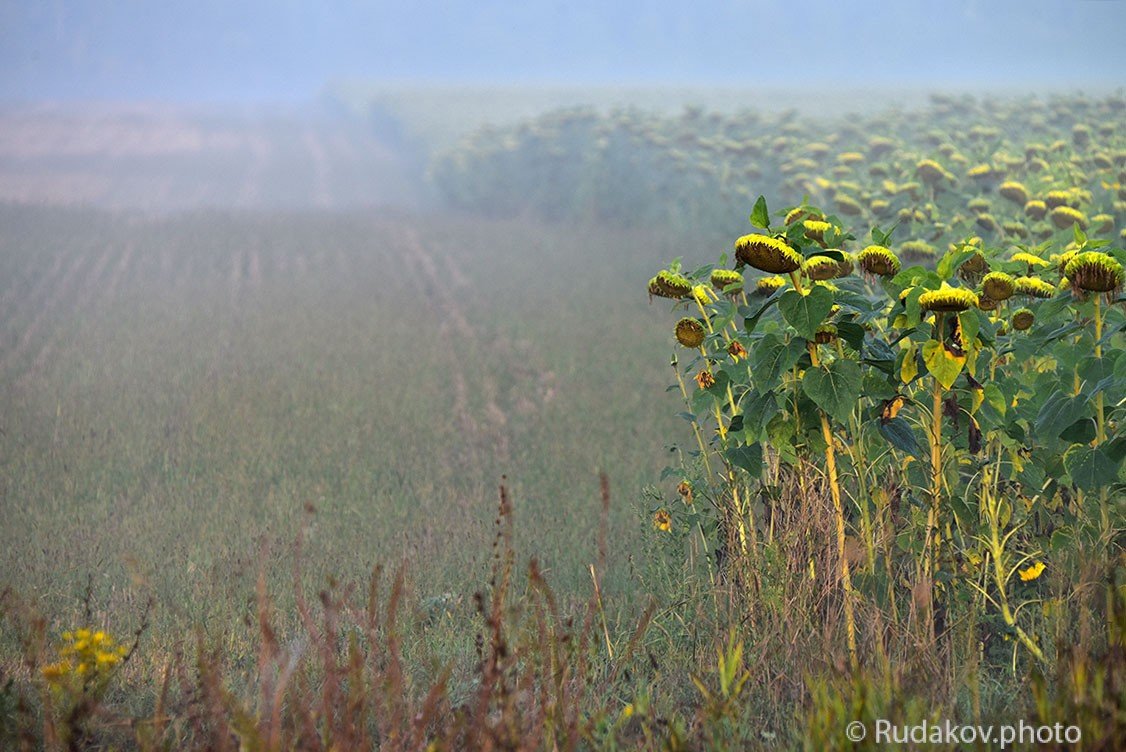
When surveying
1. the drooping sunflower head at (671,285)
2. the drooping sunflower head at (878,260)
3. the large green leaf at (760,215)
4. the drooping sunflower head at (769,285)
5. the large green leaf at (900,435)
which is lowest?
the large green leaf at (900,435)

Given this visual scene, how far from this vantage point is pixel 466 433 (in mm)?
7395

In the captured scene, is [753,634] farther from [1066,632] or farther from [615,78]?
[615,78]

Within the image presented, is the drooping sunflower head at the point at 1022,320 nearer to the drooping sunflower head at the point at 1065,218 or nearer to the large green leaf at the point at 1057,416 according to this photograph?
the large green leaf at the point at 1057,416

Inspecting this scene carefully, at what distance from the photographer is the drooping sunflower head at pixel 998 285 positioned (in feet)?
10.4

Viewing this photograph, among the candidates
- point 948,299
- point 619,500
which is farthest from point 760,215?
point 619,500

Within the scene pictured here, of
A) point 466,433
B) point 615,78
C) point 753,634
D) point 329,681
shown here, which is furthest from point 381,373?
point 615,78

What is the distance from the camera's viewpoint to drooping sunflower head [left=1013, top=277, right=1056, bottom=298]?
3.40m

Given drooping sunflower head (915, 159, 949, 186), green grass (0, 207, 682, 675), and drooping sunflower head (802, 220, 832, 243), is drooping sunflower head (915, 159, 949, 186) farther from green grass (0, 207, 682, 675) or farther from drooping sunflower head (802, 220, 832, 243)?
drooping sunflower head (802, 220, 832, 243)

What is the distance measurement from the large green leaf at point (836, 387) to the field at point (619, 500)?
11mm

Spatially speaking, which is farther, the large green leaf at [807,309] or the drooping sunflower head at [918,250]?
the drooping sunflower head at [918,250]

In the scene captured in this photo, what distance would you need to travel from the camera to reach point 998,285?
10.5ft

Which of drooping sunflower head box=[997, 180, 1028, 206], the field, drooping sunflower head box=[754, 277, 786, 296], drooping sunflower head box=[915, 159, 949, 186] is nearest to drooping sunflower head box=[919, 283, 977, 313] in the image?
the field

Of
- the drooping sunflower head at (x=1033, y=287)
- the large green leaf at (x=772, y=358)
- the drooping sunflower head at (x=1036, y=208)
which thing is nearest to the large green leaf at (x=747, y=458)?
the large green leaf at (x=772, y=358)

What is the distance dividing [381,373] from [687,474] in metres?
5.28
